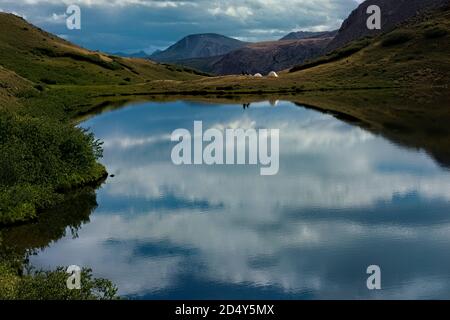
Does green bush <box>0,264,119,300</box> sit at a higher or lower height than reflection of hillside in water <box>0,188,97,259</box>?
higher

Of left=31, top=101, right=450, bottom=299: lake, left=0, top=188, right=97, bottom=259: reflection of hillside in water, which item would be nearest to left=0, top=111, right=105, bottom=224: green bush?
left=0, top=188, right=97, bottom=259: reflection of hillside in water

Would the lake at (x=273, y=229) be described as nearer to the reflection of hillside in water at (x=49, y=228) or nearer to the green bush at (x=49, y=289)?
the reflection of hillside in water at (x=49, y=228)

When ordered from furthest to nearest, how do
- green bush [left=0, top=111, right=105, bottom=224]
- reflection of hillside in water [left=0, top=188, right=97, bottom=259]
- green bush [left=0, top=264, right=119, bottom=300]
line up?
green bush [left=0, top=111, right=105, bottom=224] < reflection of hillside in water [left=0, top=188, right=97, bottom=259] < green bush [left=0, top=264, right=119, bottom=300]

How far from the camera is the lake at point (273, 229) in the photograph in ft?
127

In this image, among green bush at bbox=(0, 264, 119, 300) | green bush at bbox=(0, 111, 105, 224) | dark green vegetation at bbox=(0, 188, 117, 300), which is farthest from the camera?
green bush at bbox=(0, 111, 105, 224)

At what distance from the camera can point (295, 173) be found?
7488 centimetres

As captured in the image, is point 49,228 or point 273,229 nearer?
point 273,229

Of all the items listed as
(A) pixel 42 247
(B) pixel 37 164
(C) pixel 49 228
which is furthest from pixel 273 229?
(B) pixel 37 164

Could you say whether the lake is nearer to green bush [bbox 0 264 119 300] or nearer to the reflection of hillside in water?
the reflection of hillside in water

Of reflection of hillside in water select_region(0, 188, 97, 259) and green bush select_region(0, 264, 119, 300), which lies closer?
green bush select_region(0, 264, 119, 300)

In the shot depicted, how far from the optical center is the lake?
127 ft

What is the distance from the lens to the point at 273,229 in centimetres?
5038

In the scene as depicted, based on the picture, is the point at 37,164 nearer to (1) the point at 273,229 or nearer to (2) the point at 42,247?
(2) the point at 42,247
